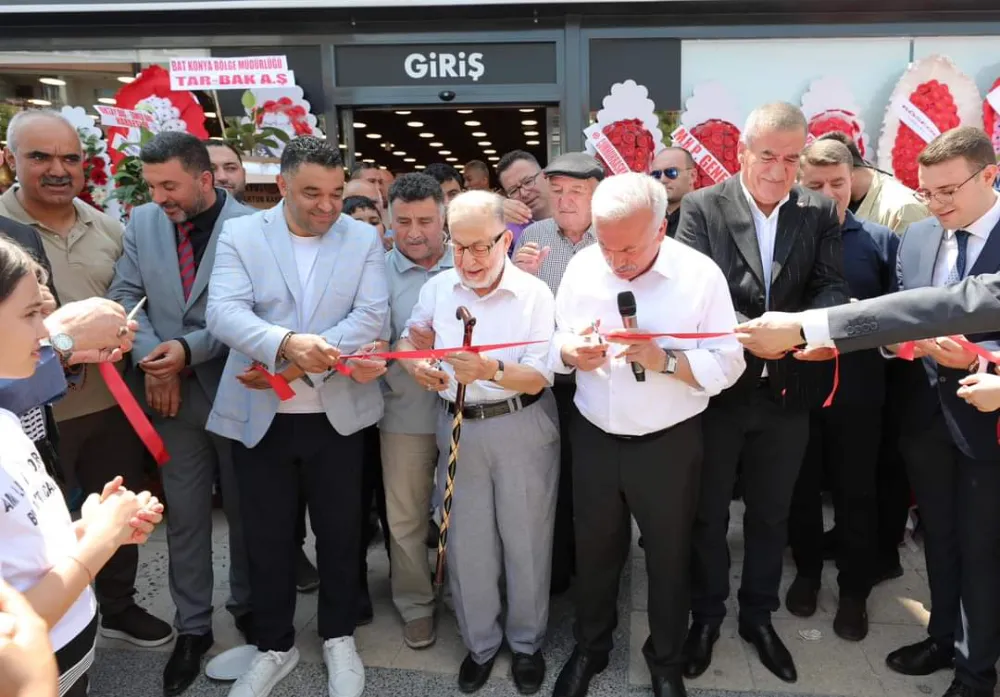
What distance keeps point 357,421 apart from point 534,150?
451 centimetres

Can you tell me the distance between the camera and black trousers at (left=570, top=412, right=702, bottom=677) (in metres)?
2.79

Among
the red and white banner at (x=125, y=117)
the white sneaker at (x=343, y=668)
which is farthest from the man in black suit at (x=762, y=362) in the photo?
the red and white banner at (x=125, y=117)

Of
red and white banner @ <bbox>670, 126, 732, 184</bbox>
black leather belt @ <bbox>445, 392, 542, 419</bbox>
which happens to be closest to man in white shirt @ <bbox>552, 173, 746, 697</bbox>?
black leather belt @ <bbox>445, 392, 542, 419</bbox>

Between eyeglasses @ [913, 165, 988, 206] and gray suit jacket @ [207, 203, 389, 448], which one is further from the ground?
eyeglasses @ [913, 165, 988, 206]

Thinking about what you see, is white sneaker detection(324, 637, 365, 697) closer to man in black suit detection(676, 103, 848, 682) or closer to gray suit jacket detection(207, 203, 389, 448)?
gray suit jacket detection(207, 203, 389, 448)

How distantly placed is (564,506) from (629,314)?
1493 millimetres

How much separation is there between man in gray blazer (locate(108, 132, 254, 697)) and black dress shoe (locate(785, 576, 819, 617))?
8.93 feet

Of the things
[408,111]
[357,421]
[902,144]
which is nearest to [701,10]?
[902,144]

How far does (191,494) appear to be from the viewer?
133 inches

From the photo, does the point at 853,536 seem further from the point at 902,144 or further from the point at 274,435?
the point at 902,144

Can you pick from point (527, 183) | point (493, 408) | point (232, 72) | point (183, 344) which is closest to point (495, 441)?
point (493, 408)

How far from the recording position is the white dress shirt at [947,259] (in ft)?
8.45

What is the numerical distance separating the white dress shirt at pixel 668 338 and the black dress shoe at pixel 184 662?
2.07 meters

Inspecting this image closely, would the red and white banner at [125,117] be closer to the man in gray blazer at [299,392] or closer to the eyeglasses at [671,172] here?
the man in gray blazer at [299,392]
